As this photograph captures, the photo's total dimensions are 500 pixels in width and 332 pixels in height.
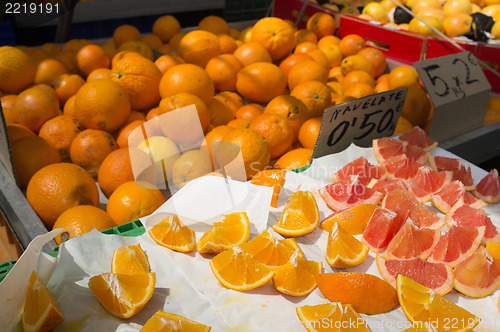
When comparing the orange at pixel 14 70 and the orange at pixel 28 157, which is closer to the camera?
the orange at pixel 28 157

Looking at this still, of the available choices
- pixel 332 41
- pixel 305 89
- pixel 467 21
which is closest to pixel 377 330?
pixel 305 89

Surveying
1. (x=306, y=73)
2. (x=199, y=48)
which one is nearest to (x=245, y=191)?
(x=306, y=73)

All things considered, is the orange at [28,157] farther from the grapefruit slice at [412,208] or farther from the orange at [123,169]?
the grapefruit slice at [412,208]

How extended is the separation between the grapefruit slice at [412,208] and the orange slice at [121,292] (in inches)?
33.1

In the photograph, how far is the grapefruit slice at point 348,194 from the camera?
1.47m

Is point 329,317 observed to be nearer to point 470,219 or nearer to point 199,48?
point 470,219

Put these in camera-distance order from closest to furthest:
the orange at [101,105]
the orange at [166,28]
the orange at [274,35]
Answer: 1. the orange at [101,105]
2. the orange at [274,35]
3. the orange at [166,28]

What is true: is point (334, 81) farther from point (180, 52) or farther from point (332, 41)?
point (180, 52)

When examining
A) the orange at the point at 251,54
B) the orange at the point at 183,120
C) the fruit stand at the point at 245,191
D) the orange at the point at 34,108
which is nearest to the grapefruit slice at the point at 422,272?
the fruit stand at the point at 245,191

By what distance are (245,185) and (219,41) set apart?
134 cm

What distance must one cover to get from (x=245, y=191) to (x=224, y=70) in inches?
39.0

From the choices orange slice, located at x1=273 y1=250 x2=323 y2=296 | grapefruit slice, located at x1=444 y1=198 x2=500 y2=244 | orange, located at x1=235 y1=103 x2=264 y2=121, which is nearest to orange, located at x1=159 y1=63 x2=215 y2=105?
orange, located at x1=235 y1=103 x2=264 y2=121

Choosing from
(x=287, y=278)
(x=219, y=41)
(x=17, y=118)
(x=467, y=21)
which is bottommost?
(x=17, y=118)

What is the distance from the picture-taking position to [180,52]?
7.88ft
